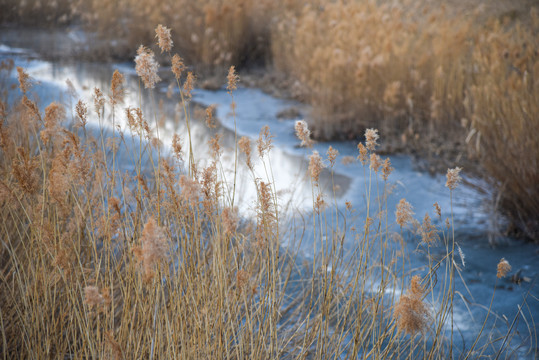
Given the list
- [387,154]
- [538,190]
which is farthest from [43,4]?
[538,190]

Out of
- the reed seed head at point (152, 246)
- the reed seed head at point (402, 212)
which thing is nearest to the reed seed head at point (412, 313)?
the reed seed head at point (402, 212)

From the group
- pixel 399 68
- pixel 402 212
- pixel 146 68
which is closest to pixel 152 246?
pixel 146 68

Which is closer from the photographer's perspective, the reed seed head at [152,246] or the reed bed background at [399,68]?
the reed seed head at [152,246]

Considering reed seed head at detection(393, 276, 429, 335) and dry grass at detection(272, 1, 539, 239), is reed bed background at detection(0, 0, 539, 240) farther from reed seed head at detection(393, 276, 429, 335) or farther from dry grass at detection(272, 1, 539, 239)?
reed seed head at detection(393, 276, 429, 335)

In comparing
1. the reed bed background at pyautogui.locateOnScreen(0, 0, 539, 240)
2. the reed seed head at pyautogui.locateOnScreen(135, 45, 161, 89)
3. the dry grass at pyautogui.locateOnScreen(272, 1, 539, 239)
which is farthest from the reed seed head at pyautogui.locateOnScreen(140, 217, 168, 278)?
the dry grass at pyautogui.locateOnScreen(272, 1, 539, 239)

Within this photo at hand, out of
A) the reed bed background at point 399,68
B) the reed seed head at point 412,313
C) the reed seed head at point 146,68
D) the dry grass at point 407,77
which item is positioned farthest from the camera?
the dry grass at point 407,77

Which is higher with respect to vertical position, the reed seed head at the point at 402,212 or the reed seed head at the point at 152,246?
the reed seed head at the point at 152,246

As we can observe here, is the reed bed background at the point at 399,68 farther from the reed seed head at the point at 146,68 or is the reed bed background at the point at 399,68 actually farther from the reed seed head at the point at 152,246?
the reed seed head at the point at 152,246

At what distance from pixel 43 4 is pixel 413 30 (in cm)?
860

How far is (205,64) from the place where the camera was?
270 inches

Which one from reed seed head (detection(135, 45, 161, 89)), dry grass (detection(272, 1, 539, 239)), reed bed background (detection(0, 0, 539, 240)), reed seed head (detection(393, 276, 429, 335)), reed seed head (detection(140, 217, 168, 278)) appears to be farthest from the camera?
dry grass (detection(272, 1, 539, 239))

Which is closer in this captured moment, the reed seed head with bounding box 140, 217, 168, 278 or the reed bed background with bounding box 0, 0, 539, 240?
the reed seed head with bounding box 140, 217, 168, 278

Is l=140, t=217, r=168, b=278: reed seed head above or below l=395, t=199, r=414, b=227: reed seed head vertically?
above

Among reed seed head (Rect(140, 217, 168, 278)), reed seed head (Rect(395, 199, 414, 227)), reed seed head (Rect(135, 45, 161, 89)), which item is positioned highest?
reed seed head (Rect(135, 45, 161, 89))
